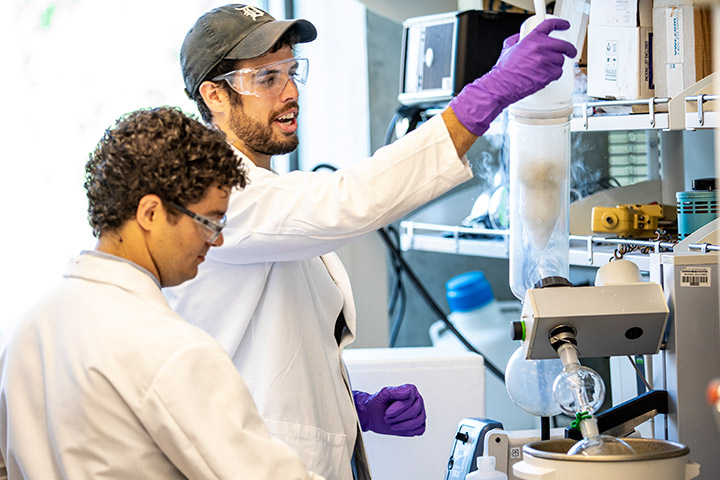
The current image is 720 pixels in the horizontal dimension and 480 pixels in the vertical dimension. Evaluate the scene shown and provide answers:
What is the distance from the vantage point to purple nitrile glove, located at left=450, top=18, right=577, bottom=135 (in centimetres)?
119

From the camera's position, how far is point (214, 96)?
1.43m

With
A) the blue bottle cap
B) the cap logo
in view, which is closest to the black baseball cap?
A: the cap logo

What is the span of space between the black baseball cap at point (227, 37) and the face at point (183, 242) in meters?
0.47

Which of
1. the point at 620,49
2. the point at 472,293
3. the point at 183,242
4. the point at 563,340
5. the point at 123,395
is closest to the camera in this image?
the point at 123,395

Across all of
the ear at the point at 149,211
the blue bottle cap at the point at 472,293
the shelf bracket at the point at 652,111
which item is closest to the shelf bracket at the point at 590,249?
the shelf bracket at the point at 652,111

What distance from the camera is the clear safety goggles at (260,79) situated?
1.41 meters

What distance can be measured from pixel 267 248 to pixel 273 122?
10.2 inches

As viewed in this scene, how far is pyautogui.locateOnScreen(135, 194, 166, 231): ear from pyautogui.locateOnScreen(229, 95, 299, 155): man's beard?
48cm

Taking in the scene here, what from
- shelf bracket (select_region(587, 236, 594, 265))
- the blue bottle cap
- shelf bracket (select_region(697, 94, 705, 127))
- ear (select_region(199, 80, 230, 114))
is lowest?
the blue bottle cap

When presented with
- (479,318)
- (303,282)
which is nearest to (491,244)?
(479,318)

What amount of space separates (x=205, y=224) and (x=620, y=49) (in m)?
0.88

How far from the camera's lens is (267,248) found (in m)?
1.28

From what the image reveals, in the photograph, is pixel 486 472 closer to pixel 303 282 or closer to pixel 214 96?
pixel 303 282

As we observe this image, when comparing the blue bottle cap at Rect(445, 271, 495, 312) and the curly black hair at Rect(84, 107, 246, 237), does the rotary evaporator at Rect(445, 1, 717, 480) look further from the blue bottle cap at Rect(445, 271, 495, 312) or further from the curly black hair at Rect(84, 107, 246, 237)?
the blue bottle cap at Rect(445, 271, 495, 312)
